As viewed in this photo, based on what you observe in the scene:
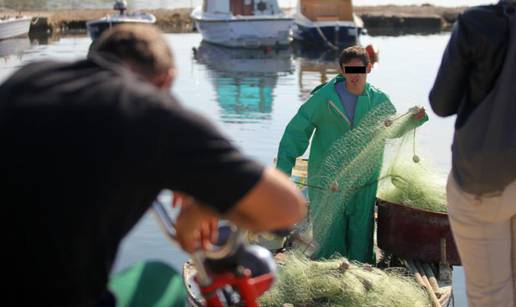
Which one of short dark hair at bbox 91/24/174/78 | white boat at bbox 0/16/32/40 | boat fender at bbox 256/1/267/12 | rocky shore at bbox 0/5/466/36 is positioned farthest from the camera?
rocky shore at bbox 0/5/466/36

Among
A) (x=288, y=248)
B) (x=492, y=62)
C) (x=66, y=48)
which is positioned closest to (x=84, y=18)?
(x=66, y=48)

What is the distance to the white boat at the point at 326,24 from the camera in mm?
35625

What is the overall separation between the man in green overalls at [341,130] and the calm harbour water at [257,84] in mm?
674

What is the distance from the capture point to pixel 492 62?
346 centimetres

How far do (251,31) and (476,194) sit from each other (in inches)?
1283

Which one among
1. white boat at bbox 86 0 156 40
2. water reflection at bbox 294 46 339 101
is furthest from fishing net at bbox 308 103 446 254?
white boat at bbox 86 0 156 40

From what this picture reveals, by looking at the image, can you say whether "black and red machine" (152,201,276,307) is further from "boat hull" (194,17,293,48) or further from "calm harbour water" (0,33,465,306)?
"boat hull" (194,17,293,48)

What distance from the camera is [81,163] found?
2023 mm

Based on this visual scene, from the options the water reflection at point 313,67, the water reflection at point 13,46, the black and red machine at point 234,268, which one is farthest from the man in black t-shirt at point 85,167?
the water reflection at point 13,46

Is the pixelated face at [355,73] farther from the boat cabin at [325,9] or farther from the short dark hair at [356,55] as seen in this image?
the boat cabin at [325,9]

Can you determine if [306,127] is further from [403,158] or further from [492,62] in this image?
[492,62]

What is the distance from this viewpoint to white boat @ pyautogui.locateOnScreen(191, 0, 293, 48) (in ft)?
117

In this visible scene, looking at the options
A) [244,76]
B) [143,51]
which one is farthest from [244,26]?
[143,51]

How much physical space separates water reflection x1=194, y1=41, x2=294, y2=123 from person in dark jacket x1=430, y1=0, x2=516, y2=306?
1350cm
